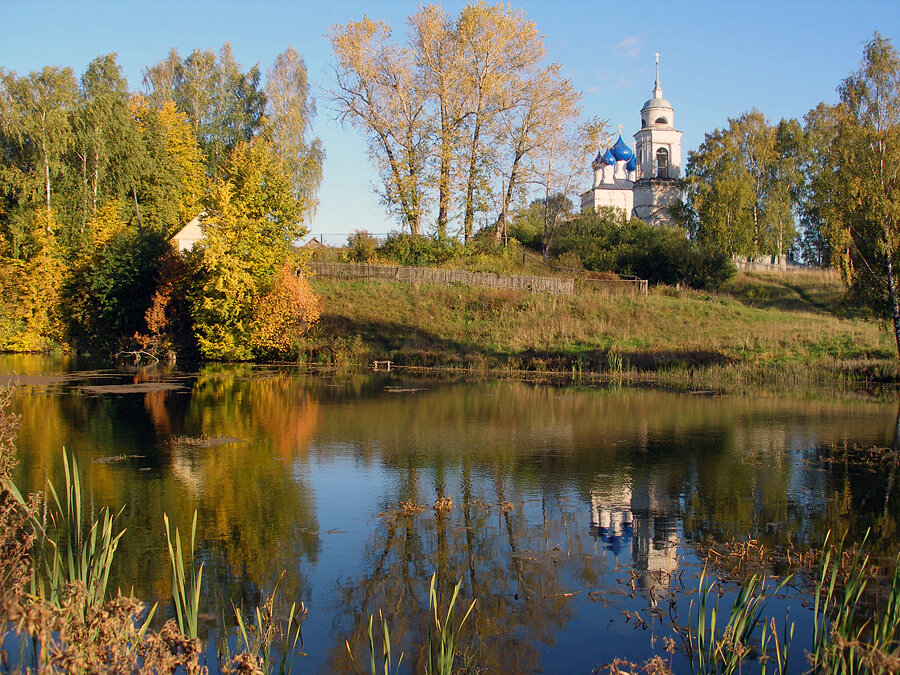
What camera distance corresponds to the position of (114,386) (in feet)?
75.3

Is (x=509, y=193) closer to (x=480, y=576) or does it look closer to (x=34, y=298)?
(x=34, y=298)

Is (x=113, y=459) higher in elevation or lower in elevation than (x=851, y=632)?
higher

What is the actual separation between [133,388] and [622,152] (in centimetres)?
6778

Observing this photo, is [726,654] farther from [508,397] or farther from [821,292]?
[821,292]

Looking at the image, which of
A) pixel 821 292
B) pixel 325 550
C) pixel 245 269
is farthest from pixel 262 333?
pixel 821 292

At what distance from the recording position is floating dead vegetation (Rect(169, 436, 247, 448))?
44.1 ft

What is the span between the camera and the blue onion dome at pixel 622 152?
80.4 m

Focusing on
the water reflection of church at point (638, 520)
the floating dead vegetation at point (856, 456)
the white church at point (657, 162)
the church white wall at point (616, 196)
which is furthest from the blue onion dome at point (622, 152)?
the water reflection of church at point (638, 520)

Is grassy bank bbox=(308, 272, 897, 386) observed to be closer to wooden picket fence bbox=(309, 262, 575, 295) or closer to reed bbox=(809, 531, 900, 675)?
wooden picket fence bbox=(309, 262, 575, 295)

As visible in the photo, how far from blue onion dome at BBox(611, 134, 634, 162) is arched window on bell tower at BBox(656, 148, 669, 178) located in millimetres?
9787

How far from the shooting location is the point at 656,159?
7031 centimetres

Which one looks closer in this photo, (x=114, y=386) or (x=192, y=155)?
(x=114, y=386)

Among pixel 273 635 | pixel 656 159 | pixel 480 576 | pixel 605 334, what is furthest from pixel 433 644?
pixel 656 159

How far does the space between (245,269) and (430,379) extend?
10.1 m
